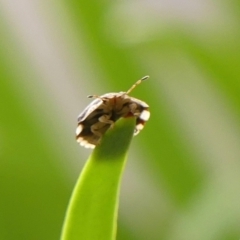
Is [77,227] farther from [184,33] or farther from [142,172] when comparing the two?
[142,172]

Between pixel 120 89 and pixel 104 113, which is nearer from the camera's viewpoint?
pixel 104 113

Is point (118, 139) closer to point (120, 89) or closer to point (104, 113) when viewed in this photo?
point (104, 113)

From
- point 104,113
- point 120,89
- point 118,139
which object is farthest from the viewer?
point 120,89

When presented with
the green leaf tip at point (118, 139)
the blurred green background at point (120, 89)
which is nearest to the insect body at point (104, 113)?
the green leaf tip at point (118, 139)

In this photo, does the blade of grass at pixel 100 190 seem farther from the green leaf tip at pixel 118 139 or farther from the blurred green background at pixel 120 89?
the blurred green background at pixel 120 89

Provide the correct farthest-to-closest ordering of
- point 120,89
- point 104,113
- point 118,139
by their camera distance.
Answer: point 120,89
point 104,113
point 118,139

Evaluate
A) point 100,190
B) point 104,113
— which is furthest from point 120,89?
→ point 100,190

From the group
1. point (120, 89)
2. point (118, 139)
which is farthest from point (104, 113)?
point (120, 89)
